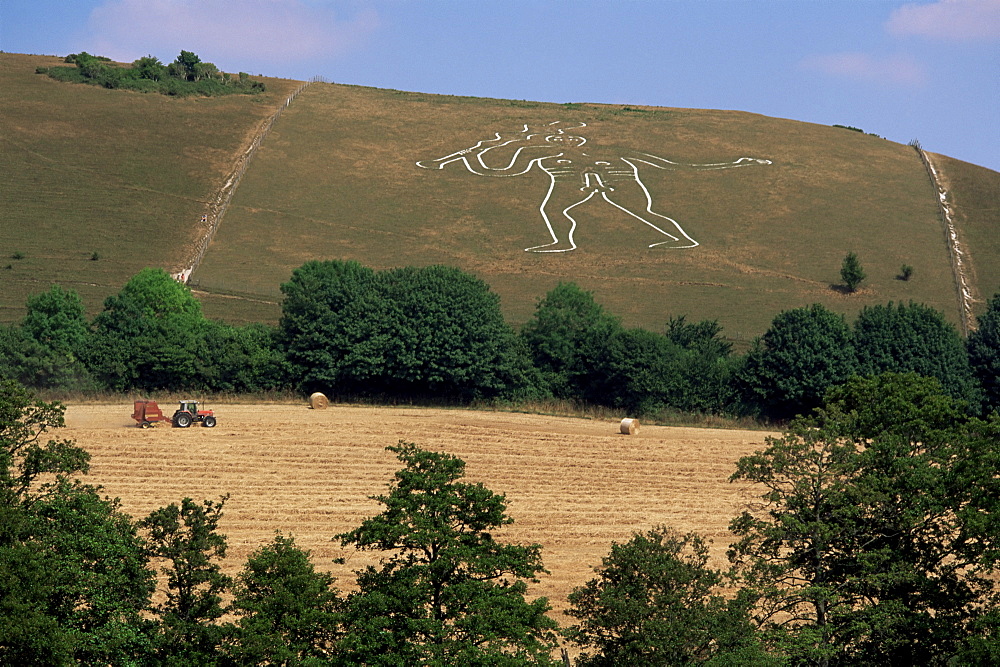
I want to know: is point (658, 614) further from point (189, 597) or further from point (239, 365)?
point (239, 365)

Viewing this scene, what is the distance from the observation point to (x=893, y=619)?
2366cm

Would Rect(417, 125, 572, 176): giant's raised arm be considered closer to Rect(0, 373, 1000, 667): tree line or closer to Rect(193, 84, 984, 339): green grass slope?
Rect(193, 84, 984, 339): green grass slope

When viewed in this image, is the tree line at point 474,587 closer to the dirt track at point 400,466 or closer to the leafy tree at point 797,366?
the dirt track at point 400,466

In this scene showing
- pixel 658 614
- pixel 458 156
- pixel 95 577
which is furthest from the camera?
pixel 458 156

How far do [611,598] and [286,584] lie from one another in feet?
22.4

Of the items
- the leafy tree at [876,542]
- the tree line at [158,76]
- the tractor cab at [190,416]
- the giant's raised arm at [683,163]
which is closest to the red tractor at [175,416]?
the tractor cab at [190,416]

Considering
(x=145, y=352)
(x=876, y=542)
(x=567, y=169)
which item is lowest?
(x=876, y=542)

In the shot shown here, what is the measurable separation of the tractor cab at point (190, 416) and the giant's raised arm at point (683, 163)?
2968 inches

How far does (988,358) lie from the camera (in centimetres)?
6575

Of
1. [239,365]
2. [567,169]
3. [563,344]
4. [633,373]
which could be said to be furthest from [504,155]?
[239,365]

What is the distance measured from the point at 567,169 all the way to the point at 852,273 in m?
35.3

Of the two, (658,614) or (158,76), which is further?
(158,76)

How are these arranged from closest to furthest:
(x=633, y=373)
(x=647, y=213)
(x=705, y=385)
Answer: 1. (x=633, y=373)
2. (x=705, y=385)
3. (x=647, y=213)

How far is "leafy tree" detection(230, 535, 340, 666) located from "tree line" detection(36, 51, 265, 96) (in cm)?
11401
